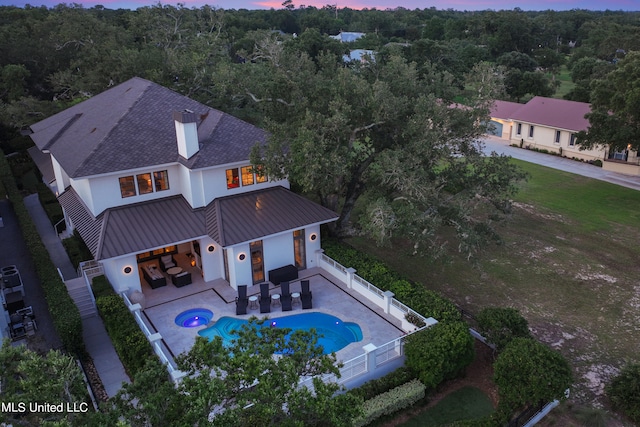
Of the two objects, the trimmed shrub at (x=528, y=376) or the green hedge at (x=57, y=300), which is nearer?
the trimmed shrub at (x=528, y=376)

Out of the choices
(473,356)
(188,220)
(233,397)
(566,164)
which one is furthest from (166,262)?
(566,164)

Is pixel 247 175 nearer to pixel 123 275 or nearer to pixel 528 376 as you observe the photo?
pixel 123 275

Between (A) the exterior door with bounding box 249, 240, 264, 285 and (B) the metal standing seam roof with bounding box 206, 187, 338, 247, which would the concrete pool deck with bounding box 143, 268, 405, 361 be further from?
(B) the metal standing seam roof with bounding box 206, 187, 338, 247

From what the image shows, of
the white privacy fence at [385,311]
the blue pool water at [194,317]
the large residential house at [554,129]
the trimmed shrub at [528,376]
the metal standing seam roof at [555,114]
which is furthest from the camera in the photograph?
the metal standing seam roof at [555,114]

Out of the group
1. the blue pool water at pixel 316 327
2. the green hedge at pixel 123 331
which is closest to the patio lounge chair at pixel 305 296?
the blue pool water at pixel 316 327

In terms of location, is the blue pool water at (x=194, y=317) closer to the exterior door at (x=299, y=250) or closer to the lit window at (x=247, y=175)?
the exterior door at (x=299, y=250)

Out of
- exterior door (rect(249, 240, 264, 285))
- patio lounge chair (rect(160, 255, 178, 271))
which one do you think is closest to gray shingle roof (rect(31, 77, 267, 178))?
exterior door (rect(249, 240, 264, 285))

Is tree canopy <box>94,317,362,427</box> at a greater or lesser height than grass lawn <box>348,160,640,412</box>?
greater
